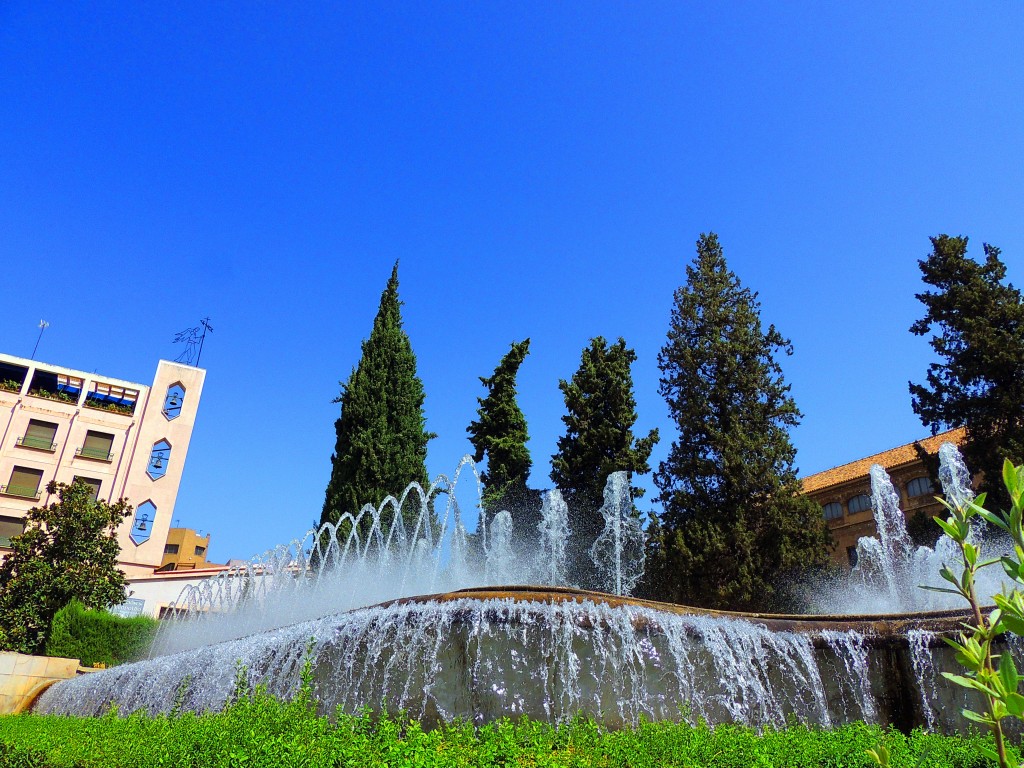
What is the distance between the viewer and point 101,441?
33219mm

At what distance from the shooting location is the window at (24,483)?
30.9 metres

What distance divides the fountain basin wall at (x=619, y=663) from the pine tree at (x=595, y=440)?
547 inches

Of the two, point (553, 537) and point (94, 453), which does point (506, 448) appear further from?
point (94, 453)

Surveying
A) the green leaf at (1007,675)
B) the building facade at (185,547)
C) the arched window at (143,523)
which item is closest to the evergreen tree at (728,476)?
the green leaf at (1007,675)

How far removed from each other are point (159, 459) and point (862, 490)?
109 feet

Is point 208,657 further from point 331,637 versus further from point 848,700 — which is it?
point 848,700

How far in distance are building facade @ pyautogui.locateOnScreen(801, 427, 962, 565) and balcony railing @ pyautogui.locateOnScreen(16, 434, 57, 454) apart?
3489 centimetres

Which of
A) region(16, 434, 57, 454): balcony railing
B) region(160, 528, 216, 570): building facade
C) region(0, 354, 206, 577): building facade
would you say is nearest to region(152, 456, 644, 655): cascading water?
region(0, 354, 206, 577): building facade

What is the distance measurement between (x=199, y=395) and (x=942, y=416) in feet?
108

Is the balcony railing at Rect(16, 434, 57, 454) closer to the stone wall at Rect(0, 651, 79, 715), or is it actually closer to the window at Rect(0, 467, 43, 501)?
the window at Rect(0, 467, 43, 501)

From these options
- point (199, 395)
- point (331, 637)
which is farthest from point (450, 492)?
point (199, 395)

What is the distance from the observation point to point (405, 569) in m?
18.7

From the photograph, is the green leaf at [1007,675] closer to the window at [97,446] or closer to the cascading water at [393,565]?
the cascading water at [393,565]

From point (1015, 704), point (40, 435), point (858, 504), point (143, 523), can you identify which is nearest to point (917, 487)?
point (858, 504)
